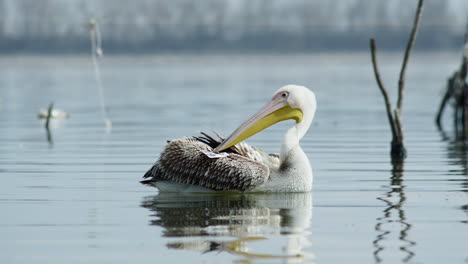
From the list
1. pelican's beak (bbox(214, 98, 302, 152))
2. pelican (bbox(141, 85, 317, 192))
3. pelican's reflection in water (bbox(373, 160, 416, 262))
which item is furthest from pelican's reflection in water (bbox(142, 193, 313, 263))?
pelican's beak (bbox(214, 98, 302, 152))

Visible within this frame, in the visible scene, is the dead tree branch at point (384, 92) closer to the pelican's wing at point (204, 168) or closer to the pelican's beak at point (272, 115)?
the pelican's beak at point (272, 115)

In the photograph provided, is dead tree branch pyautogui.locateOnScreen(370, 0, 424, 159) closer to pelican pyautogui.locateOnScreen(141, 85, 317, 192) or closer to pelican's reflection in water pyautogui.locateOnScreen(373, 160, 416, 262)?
pelican's reflection in water pyautogui.locateOnScreen(373, 160, 416, 262)

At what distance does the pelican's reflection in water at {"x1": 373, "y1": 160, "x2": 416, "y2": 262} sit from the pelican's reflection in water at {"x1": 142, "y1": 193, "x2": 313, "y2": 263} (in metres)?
0.56

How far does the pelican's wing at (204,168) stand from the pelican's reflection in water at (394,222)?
1.29 metres

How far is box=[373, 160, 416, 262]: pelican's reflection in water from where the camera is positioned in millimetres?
8055

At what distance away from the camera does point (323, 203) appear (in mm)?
10602

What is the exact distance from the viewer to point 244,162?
1081cm

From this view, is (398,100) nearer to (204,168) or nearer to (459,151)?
(459,151)

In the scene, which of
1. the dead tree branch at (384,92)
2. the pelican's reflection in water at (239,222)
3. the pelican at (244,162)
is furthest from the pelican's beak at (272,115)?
the dead tree branch at (384,92)

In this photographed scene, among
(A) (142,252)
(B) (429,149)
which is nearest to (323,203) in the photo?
(A) (142,252)

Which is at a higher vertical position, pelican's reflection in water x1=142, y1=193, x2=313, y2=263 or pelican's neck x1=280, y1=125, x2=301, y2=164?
pelican's neck x1=280, y1=125, x2=301, y2=164

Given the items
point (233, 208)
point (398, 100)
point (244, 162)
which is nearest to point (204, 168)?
point (244, 162)

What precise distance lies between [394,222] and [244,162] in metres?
1.98

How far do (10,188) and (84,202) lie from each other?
1.49m
